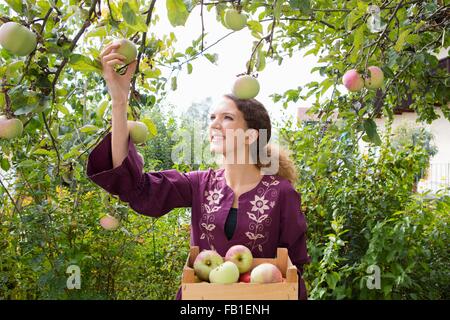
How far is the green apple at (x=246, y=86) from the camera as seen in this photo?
1146 millimetres

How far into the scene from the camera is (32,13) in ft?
3.19

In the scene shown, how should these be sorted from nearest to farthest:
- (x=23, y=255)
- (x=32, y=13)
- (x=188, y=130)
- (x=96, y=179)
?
(x=32, y=13)
(x=96, y=179)
(x=23, y=255)
(x=188, y=130)

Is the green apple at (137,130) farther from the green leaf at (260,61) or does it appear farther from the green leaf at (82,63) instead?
the green leaf at (260,61)

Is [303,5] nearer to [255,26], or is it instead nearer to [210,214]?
[255,26]

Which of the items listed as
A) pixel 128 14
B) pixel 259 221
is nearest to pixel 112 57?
pixel 128 14

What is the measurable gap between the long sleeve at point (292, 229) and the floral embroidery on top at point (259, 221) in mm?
41

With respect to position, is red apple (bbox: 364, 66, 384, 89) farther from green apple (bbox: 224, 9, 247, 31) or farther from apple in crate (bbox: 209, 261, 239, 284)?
apple in crate (bbox: 209, 261, 239, 284)

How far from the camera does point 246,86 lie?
3.76 feet

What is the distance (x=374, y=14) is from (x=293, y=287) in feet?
2.57

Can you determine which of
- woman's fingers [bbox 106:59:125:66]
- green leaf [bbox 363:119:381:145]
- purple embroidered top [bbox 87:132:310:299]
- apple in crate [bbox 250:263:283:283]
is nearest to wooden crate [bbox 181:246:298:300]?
apple in crate [bbox 250:263:283:283]

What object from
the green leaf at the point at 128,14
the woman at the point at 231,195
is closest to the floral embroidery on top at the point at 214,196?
the woman at the point at 231,195
